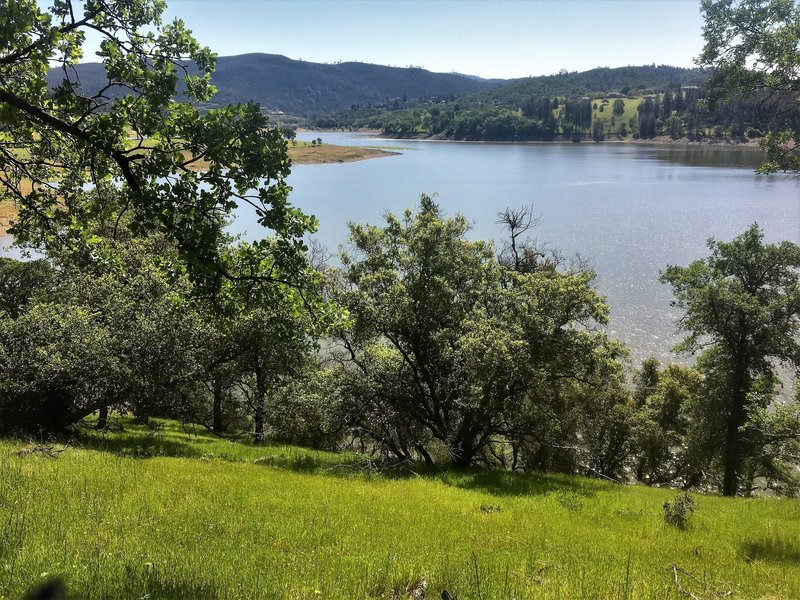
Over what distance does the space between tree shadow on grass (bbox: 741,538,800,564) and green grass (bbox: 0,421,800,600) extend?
5 cm

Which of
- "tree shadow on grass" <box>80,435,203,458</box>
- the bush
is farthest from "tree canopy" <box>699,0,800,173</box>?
"tree shadow on grass" <box>80,435,203,458</box>

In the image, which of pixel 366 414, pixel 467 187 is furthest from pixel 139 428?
pixel 467 187

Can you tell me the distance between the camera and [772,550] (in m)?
11.1

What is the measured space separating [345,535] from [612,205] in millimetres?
82817

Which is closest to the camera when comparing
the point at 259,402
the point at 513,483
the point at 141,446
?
the point at 513,483

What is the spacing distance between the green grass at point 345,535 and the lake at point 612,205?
1314 centimetres

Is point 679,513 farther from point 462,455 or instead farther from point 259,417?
point 259,417

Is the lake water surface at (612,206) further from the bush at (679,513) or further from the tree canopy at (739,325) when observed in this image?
the bush at (679,513)

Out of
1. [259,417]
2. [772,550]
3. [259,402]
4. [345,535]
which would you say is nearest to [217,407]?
[259,417]

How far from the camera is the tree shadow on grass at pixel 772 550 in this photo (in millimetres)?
10453

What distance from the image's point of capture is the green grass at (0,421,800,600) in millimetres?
5965

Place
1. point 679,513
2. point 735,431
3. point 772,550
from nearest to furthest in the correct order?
point 772,550 → point 679,513 → point 735,431

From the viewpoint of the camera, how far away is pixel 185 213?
665cm

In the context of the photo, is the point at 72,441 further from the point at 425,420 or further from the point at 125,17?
the point at 125,17
